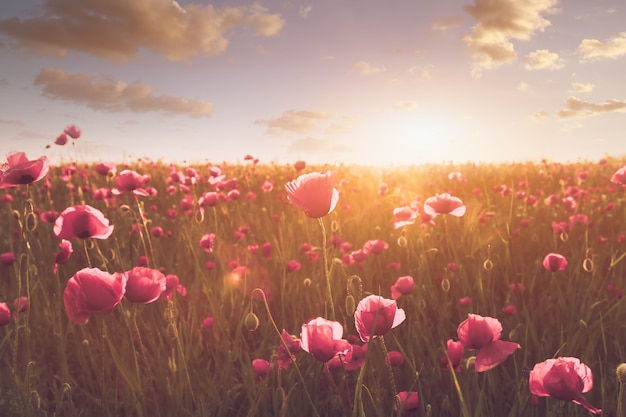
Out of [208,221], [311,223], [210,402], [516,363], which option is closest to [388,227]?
[311,223]

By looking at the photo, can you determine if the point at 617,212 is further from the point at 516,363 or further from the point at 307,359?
the point at 307,359

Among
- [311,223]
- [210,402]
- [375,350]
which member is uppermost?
[311,223]

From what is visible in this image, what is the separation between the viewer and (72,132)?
435 centimetres

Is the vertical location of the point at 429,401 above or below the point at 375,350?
below

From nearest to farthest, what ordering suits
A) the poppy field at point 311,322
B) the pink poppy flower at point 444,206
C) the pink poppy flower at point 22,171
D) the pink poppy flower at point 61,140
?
the poppy field at point 311,322 < the pink poppy flower at point 22,171 < the pink poppy flower at point 444,206 < the pink poppy flower at point 61,140

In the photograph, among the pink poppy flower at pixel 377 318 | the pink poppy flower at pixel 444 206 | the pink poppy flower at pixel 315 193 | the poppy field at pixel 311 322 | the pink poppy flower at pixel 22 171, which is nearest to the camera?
the pink poppy flower at pixel 377 318

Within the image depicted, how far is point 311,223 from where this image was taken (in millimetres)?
4000

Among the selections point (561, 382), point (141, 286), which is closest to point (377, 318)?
point (561, 382)

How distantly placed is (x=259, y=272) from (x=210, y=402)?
138 centimetres

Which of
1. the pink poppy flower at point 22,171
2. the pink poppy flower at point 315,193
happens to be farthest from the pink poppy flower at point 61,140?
the pink poppy flower at point 315,193

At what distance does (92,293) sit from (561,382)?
1116 millimetres

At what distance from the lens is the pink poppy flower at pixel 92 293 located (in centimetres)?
120

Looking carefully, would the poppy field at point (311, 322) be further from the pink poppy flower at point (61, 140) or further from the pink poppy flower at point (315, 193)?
the pink poppy flower at point (61, 140)

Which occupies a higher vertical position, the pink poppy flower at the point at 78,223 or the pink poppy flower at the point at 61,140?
the pink poppy flower at the point at 61,140
